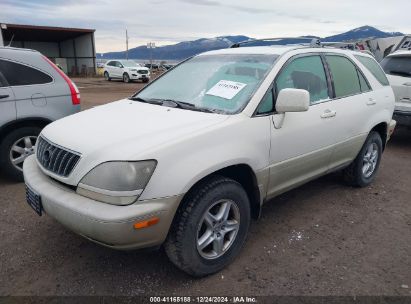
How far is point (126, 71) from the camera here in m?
25.5

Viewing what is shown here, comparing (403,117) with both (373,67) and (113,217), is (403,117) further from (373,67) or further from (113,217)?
(113,217)

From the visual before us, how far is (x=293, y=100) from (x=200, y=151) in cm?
91

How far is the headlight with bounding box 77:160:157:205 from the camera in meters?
2.24

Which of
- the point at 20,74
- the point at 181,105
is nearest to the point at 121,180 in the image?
the point at 181,105

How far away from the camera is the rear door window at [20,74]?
4.41 m

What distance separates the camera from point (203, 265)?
2656mm

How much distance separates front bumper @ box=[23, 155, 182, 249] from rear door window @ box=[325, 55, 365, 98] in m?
2.40

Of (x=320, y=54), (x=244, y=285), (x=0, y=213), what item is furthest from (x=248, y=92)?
(x=0, y=213)

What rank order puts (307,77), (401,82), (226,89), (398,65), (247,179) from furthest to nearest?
(398,65), (401,82), (307,77), (226,89), (247,179)

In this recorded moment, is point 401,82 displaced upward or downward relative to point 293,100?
downward

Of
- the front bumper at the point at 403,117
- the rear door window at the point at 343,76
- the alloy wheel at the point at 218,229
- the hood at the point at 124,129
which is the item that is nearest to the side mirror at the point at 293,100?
the hood at the point at 124,129

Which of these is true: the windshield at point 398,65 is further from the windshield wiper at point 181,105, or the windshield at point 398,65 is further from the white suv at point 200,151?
the windshield wiper at point 181,105

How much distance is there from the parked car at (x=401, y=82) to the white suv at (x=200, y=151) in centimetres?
294

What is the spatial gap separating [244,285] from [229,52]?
2.26 m
